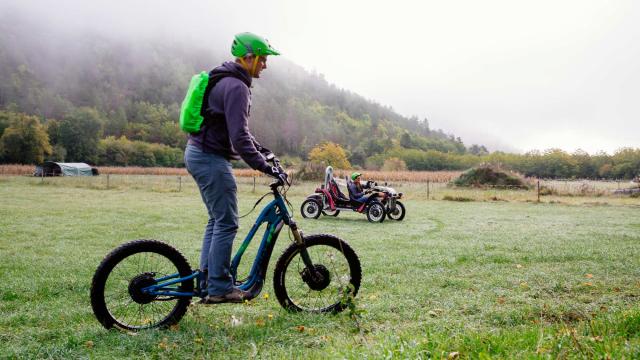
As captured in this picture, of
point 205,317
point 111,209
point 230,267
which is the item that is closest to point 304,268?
point 230,267

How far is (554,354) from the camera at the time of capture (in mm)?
2340

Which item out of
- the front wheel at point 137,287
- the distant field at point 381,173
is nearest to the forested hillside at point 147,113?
the distant field at point 381,173

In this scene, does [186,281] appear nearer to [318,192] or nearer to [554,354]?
[554,354]

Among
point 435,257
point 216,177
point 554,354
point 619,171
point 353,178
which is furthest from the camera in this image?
point 619,171

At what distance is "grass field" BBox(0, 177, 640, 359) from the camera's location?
2697mm

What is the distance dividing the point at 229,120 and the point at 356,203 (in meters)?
10.0

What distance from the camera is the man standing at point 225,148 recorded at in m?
3.35

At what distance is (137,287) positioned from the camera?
3.53 m

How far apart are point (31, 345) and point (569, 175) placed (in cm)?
7747

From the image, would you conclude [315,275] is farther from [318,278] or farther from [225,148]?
[225,148]

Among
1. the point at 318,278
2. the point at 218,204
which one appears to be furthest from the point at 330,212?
the point at 218,204

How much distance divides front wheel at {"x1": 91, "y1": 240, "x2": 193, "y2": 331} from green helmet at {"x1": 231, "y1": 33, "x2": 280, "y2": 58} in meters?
1.58

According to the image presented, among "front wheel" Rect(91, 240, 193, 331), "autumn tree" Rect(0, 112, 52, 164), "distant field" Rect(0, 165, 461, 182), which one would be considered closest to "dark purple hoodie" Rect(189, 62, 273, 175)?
"front wheel" Rect(91, 240, 193, 331)

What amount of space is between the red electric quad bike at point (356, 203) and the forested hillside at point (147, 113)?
6973 centimetres
